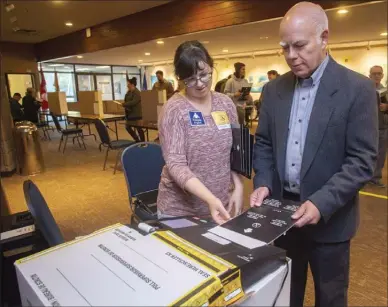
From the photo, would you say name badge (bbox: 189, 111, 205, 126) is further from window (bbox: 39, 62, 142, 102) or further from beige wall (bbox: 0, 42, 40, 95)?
window (bbox: 39, 62, 142, 102)

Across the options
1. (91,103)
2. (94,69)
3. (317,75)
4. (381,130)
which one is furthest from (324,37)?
(94,69)

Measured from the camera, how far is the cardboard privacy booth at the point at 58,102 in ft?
24.8

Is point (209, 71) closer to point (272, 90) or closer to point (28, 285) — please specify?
point (272, 90)

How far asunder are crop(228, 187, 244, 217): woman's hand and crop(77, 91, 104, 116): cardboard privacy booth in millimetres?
5842

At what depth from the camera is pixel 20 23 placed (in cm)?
697

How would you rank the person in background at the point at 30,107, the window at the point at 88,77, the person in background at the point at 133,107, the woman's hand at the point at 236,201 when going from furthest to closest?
the window at the point at 88,77, the person in background at the point at 30,107, the person in background at the point at 133,107, the woman's hand at the point at 236,201

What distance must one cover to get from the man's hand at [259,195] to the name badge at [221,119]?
0.27 metres

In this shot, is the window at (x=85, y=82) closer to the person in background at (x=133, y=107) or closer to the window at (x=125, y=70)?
the window at (x=125, y=70)

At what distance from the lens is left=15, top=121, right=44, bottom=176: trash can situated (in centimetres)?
481

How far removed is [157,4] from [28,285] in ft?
19.2

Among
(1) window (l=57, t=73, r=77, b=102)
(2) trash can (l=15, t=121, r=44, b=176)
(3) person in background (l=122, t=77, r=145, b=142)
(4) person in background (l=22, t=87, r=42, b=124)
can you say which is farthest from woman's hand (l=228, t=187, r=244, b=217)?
(1) window (l=57, t=73, r=77, b=102)

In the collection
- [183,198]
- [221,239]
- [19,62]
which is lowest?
[183,198]

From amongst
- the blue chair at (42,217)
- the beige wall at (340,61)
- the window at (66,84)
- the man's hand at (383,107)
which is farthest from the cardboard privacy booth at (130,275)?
the window at (66,84)

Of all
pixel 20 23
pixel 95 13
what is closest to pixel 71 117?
pixel 95 13
